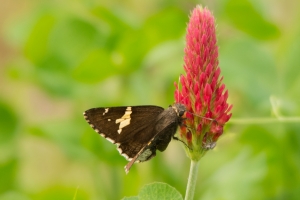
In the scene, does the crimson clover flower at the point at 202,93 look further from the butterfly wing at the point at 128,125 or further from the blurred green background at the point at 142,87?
the blurred green background at the point at 142,87

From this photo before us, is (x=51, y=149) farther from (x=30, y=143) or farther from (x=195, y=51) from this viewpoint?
(x=195, y=51)

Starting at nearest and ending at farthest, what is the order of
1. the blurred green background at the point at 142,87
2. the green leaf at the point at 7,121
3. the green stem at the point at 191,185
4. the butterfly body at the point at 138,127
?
the green stem at the point at 191,185, the butterfly body at the point at 138,127, the blurred green background at the point at 142,87, the green leaf at the point at 7,121

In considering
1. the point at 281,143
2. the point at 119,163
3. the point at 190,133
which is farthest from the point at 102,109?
the point at 281,143

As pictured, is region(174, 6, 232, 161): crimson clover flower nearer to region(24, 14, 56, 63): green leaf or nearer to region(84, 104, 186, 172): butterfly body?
region(84, 104, 186, 172): butterfly body

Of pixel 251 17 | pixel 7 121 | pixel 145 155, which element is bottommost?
pixel 7 121

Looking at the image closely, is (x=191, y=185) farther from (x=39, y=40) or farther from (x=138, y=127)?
(x=39, y=40)

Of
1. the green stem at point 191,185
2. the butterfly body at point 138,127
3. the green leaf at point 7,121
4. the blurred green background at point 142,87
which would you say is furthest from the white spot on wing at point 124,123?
the green leaf at point 7,121

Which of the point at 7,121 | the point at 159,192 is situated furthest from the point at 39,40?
the point at 159,192
